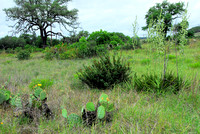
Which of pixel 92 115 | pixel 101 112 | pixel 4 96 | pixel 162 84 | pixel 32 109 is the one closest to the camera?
pixel 101 112

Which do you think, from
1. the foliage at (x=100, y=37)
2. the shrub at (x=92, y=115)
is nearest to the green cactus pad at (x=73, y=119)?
the shrub at (x=92, y=115)

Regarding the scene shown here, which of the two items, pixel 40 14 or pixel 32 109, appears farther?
pixel 40 14

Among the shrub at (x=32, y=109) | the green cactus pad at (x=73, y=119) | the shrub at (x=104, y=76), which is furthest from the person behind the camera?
the shrub at (x=104, y=76)

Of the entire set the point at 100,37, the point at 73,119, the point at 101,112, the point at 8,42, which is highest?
the point at 8,42

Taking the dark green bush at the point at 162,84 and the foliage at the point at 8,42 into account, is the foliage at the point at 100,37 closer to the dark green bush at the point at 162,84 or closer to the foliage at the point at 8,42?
the dark green bush at the point at 162,84

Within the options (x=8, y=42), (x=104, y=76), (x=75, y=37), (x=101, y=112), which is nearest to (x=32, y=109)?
(x=101, y=112)

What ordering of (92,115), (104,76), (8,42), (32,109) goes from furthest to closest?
(8,42) < (104,76) < (32,109) < (92,115)

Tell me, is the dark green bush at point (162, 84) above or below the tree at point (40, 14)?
below

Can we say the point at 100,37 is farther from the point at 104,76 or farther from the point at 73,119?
the point at 73,119

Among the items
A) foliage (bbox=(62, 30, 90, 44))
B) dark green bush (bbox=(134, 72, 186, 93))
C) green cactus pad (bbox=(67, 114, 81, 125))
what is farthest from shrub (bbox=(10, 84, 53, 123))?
foliage (bbox=(62, 30, 90, 44))

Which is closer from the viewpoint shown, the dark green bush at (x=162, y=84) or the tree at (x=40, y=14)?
the dark green bush at (x=162, y=84)

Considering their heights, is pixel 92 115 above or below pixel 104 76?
below

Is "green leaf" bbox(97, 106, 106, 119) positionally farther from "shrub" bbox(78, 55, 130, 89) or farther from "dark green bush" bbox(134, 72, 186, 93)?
"shrub" bbox(78, 55, 130, 89)

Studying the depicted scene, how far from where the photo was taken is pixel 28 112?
2260mm
